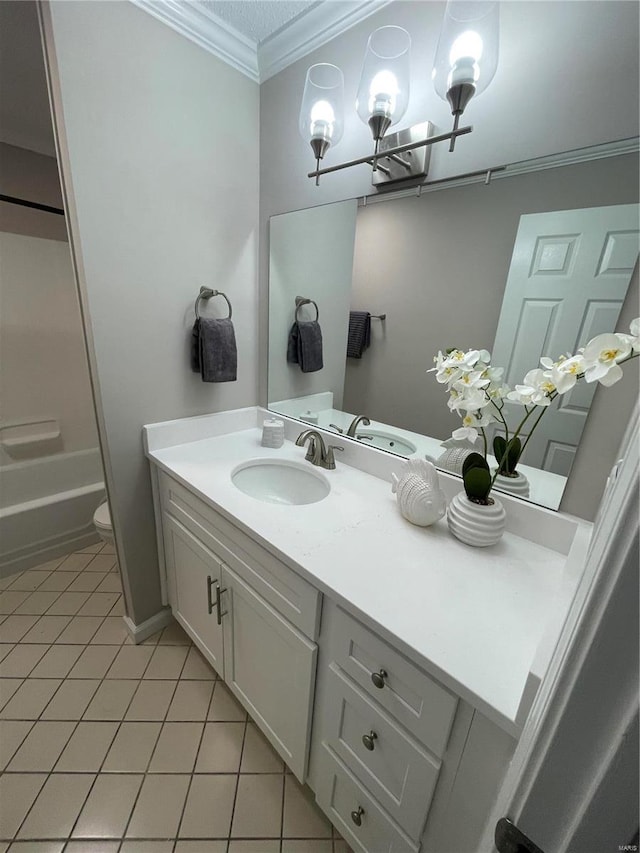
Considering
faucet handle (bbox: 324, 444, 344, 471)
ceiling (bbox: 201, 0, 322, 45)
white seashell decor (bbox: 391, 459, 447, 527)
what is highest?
ceiling (bbox: 201, 0, 322, 45)

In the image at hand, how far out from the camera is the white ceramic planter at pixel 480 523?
2.80 ft

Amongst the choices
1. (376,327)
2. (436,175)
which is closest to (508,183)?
(436,175)

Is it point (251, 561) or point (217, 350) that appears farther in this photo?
point (217, 350)

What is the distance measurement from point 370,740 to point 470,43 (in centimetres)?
156

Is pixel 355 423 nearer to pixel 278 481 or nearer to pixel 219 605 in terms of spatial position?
pixel 278 481

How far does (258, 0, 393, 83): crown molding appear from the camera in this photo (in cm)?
100

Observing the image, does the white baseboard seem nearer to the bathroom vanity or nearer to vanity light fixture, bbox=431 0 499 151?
the bathroom vanity

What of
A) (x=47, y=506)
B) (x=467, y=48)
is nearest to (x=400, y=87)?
(x=467, y=48)

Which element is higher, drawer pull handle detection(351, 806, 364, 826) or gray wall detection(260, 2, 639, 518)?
gray wall detection(260, 2, 639, 518)

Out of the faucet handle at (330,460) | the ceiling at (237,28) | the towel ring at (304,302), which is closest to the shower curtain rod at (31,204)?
the ceiling at (237,28)

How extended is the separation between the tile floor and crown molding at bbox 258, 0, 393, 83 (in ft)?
7.67

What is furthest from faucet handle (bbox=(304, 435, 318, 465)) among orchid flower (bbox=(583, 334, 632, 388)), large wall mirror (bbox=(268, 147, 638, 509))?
orchid flower (bbox=(583, 334, 632, 388))

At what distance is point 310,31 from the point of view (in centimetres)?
109

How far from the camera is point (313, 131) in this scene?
1.05 metres
